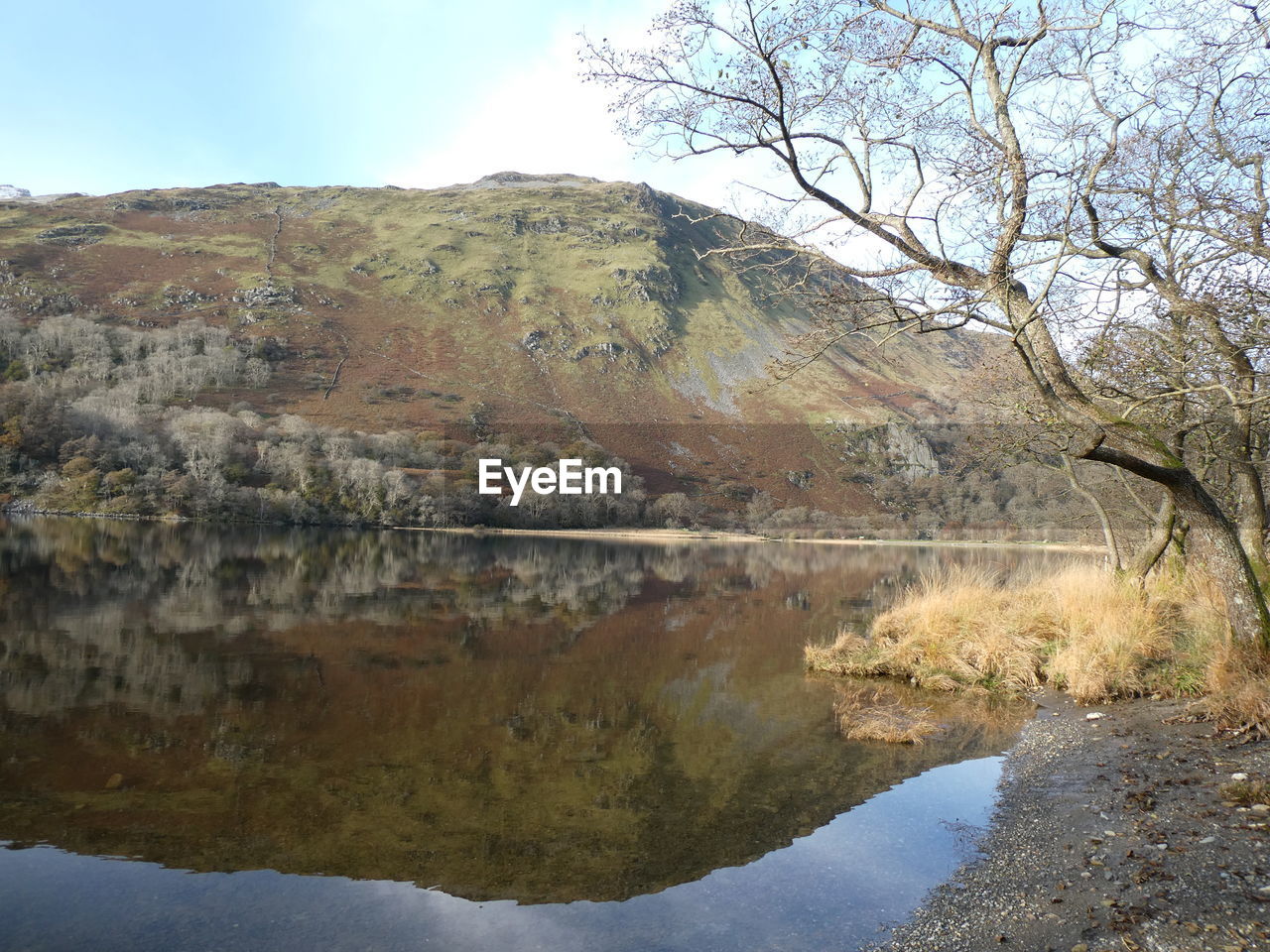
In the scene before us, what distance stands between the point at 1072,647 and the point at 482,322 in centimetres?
10287

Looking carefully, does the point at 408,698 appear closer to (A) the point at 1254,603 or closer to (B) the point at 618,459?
(A) the point at 1254,603

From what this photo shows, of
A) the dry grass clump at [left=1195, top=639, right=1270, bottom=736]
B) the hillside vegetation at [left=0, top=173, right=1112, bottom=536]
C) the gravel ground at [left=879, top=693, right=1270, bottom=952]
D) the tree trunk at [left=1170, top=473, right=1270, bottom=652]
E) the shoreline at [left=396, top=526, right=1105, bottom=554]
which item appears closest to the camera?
the gravel ground at [left=879, top=693, right=1270, bottom=952]

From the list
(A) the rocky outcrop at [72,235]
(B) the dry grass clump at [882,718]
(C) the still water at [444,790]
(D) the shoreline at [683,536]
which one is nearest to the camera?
(C) the still water at [444,790]

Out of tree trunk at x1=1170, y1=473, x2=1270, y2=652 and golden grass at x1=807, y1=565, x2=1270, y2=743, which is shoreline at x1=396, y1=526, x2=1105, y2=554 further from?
tree trunk at x1=1170, y1=473, x2=1270, y2=652

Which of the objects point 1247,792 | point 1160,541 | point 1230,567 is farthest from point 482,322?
point 1247,792

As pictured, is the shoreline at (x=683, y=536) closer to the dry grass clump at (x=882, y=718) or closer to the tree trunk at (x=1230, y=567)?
the dry grass clump at (x=882, y=718)

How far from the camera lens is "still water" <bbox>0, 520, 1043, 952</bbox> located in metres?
4.44

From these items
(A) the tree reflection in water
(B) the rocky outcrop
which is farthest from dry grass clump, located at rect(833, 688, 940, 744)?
(B) the rocky outcrop

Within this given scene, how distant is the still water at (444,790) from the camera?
444 centimetres

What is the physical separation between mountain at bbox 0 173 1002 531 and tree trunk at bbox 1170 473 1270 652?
68101 millimetres

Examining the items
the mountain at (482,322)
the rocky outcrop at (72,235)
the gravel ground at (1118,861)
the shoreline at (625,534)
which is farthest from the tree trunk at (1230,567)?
the rocky outcrop at (72,235)

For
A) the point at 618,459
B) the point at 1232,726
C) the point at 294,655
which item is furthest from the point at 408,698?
the point at 618,459

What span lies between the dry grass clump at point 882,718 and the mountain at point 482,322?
64969mm

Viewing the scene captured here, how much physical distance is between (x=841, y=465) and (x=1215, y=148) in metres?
88.8
